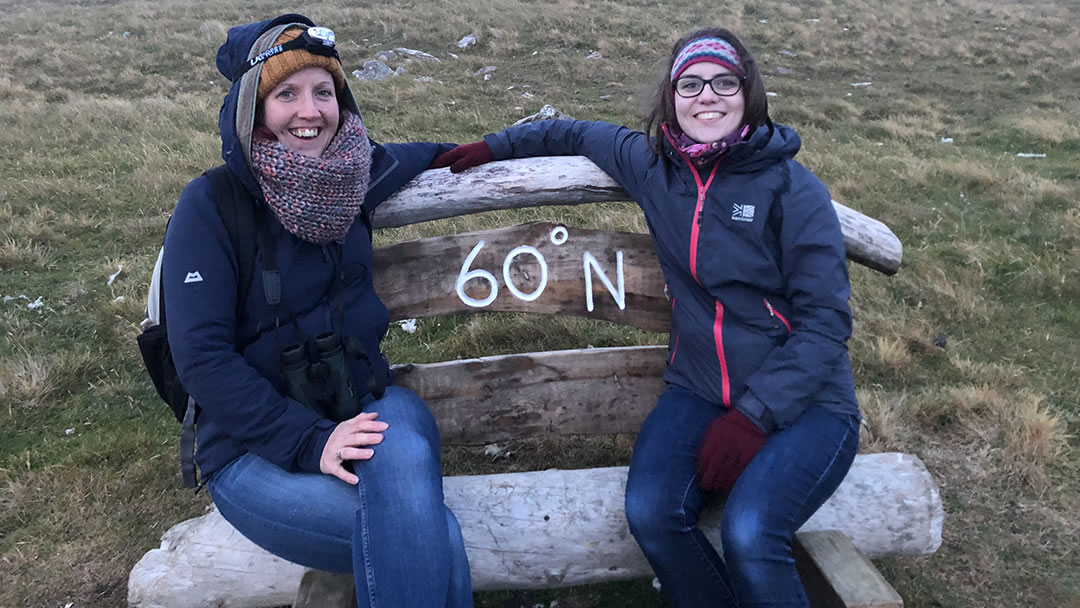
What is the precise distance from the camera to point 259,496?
244cm

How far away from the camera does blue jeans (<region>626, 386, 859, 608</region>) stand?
2436mm

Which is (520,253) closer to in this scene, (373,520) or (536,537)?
(536,537)

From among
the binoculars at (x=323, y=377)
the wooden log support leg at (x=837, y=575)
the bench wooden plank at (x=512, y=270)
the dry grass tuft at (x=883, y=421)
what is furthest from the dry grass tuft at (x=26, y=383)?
the dry grass tuft at (x=883, y=421)

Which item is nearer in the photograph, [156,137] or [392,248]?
[392,248]

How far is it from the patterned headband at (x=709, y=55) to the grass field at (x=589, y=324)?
167 cm

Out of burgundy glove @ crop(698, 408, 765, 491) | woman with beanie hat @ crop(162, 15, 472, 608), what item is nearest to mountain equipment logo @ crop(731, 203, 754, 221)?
burgundy glove @ crop(698, 408, 765, 491)

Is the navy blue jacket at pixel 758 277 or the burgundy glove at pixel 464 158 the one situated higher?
the burgundy glove at pixel 464 158

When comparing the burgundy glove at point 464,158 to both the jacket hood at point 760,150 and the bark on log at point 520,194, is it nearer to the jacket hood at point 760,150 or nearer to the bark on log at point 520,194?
the bark on log at point 520,194

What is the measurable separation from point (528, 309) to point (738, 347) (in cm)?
95

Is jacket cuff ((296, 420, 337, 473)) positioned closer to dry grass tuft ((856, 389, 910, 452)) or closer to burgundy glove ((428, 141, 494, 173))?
burgundy glove ((428, 141, 494, 173))

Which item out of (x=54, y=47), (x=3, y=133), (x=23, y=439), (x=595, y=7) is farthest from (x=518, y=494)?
(x=595, y=7)

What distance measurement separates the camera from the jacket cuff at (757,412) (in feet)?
8.51

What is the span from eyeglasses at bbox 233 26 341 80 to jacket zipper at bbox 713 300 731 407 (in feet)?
5.41

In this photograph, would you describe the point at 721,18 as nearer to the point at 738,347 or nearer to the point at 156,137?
the point at 156,137
